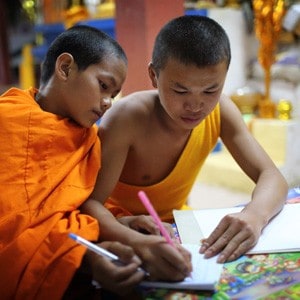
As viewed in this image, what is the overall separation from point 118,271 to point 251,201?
15.6 inches

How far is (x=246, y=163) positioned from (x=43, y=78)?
1.80ft

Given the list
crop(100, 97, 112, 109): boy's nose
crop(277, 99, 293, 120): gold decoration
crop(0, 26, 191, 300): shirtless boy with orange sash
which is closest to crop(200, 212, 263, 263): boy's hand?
crop(0, 26, 191, 300): shirtless boy with orange sash

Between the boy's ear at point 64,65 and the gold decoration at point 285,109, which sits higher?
the boy's ear at point 64,65

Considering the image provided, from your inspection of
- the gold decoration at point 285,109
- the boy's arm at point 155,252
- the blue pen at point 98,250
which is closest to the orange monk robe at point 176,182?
the boy's arm at point 155,252

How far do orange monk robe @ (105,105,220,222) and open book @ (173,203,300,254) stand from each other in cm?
20

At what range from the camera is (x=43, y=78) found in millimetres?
1075

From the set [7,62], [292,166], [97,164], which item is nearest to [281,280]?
[97,164]

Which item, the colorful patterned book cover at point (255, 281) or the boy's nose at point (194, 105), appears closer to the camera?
the colorful patterned book cover at point (255, 281)

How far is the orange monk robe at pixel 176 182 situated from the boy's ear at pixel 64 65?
0.35 meters

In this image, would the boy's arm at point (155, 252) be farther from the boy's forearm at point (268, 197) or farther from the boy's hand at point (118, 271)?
the boy's forearm at point (268, 197)

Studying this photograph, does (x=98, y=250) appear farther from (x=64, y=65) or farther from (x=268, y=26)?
(x=268, y=26)

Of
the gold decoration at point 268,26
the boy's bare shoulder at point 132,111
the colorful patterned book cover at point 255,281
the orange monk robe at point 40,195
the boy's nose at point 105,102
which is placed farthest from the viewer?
the gold decoration at point 268,26

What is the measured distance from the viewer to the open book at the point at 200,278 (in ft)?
2.20

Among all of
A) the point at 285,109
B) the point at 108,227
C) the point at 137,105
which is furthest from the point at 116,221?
the point at 285,109
